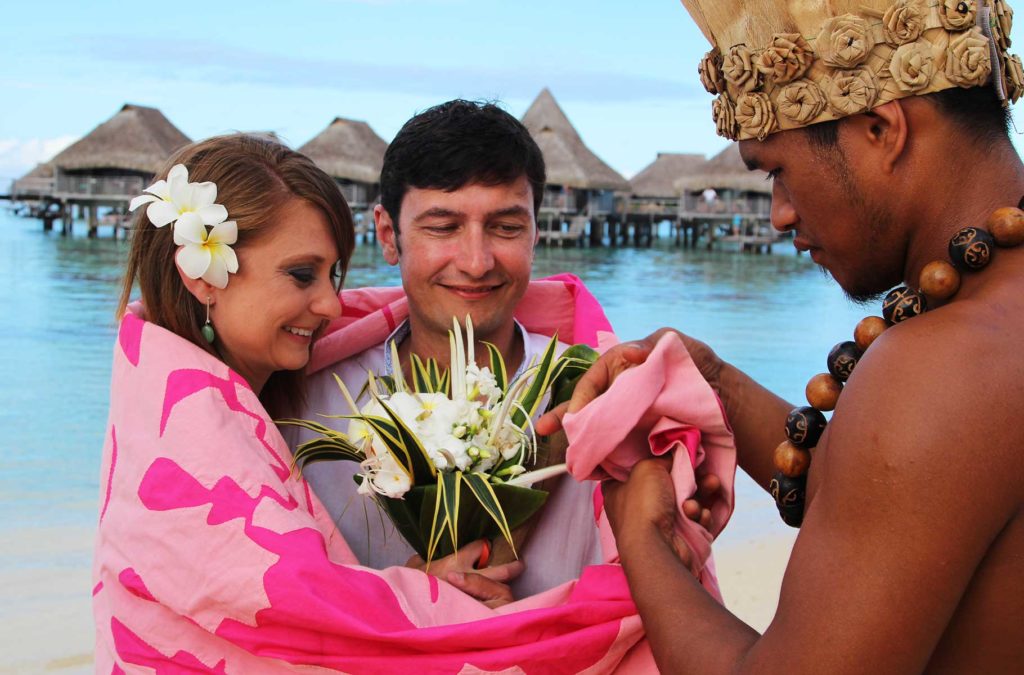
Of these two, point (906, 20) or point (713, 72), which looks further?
point (713, 72)

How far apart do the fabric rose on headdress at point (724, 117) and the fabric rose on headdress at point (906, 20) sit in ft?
1.15

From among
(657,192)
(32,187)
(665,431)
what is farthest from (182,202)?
(657,192)

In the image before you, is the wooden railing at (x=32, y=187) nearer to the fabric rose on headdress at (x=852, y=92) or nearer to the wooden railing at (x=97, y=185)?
the wooden railing at (x=97, y=185)

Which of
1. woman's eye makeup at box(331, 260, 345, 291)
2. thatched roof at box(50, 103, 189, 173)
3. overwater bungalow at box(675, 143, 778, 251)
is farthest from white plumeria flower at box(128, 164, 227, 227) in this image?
overwater bungalow at box(675, 143, 778, 251)

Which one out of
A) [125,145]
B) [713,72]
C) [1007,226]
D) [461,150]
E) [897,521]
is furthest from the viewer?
[125,145]

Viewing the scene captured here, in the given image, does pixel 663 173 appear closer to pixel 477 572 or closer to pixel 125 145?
pixel 125 145

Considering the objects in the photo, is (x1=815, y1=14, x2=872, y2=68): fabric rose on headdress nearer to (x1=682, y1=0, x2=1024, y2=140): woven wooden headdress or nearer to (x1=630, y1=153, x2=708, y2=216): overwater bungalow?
(x1=682, y1=0, x2=1024, y2=140): woven wooden headdress

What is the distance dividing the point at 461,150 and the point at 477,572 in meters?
1.32

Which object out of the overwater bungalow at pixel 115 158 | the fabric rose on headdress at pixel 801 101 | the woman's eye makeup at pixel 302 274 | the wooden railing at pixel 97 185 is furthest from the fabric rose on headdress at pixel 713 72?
the overwater bungalow at pixel 115 158

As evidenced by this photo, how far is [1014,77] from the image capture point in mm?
1947

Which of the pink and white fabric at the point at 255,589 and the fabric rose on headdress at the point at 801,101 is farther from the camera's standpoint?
the pink and white fabric at the point at 255,589

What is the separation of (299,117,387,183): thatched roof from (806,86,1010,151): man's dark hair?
127 ft

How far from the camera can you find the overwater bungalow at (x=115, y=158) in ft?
131

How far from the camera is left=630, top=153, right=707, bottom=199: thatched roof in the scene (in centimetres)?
5088
